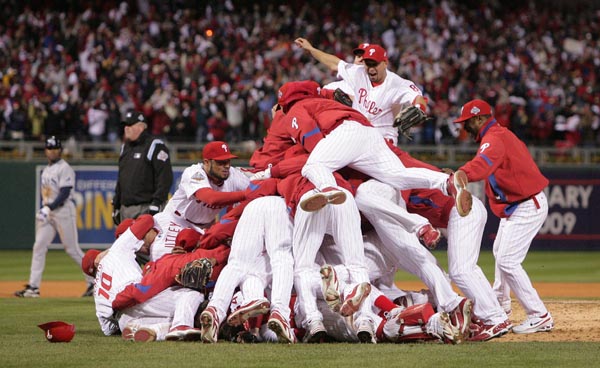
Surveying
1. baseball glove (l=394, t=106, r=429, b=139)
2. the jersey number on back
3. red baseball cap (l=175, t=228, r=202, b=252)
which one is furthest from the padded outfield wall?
the jersey number on back

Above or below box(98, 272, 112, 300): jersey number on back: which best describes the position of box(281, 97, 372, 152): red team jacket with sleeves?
above

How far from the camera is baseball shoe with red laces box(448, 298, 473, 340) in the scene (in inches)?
290

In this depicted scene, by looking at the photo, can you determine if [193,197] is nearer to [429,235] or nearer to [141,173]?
[141,173]

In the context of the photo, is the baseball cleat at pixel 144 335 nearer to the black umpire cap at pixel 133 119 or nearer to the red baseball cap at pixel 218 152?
the red baseball cap at pixel 218 152

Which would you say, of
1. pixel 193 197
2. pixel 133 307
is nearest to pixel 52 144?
pixel 193 197

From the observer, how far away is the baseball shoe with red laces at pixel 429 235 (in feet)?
24.7

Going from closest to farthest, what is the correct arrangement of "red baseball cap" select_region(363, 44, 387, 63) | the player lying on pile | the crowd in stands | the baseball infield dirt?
the player lying on pile
the baseball infield dirt
"red baseball cap" select_region(363, 44, 387, 63)
the crowd in stands

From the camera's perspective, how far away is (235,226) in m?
7.98

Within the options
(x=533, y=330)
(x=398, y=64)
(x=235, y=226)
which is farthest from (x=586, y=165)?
(x=235, y=226)

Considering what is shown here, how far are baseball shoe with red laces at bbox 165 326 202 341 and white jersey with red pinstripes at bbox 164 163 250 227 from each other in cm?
187

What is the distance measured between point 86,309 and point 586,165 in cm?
1227

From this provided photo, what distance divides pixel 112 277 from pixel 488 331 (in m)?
2.95

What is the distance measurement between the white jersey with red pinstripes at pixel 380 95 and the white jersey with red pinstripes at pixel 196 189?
1.33m

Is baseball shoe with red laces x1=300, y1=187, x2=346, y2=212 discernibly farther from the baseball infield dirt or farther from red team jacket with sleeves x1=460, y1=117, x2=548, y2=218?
red team jacket with sleeves x1=460, y1=117, x2=548, y2=218
